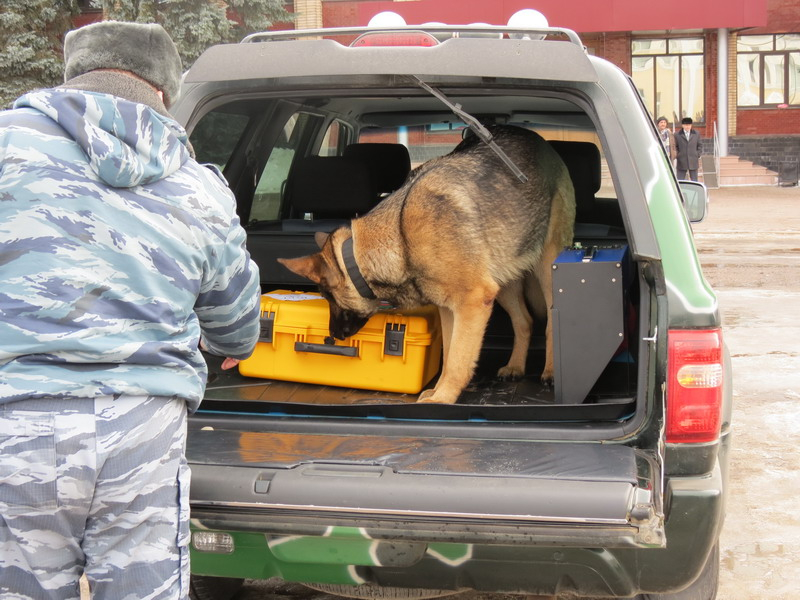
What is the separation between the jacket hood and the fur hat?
132 mm

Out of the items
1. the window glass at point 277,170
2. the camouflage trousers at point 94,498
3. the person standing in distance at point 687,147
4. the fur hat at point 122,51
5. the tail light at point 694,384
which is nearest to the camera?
the camouflage trousers at point 94,498

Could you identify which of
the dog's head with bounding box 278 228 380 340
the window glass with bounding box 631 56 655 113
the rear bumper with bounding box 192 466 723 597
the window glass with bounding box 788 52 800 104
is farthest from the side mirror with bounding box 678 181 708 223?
the window glass with bounding box 788 52 800 104

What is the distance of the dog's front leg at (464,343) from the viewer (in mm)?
3797

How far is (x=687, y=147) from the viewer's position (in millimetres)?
22016

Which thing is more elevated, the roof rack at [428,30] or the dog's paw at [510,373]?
the roof rack at [428,30]

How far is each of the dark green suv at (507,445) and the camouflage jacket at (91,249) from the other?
0.64 meters

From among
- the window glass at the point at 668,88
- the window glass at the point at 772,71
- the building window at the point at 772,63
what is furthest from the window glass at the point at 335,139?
the window glass at the point at 772,71

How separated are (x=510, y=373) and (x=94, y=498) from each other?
264cm

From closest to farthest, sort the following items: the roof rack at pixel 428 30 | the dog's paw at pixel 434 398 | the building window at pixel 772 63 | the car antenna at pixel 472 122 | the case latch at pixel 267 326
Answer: the car antenna at pixel 472 122 < the roof rack at pixel 428 30 < the dog's paw at pixel 434 398 < the case latch at pixel 267 326 < the building window at pixel 772 63

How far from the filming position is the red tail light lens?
2.96 meters

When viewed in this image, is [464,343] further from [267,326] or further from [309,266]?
[267,326]

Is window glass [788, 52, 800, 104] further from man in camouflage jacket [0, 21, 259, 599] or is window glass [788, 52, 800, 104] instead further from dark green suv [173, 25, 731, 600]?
man in camouflage jacket [0, 21, 259, 599]

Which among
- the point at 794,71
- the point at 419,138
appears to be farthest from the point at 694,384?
the point at 794,71

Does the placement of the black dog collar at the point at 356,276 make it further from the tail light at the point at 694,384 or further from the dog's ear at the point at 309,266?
the tail light at the point at 694,384
